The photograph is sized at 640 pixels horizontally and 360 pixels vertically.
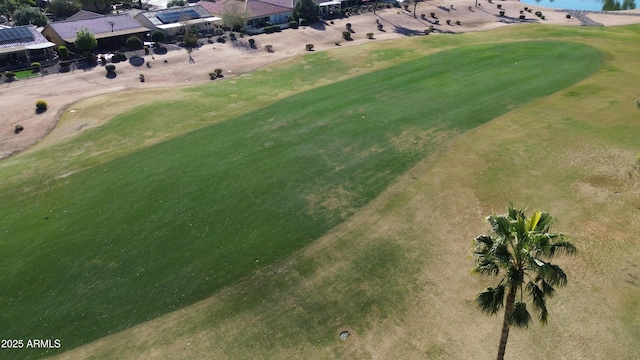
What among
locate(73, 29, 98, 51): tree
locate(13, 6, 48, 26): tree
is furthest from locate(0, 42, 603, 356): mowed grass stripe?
locate(13, 6, 48, 26): tree

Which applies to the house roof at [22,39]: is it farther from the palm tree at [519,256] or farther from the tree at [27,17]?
the palm tree at [519,256]

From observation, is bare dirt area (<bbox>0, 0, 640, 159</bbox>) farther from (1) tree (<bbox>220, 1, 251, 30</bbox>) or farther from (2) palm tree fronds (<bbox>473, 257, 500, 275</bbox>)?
(2) palm tree fronds (<bbox>473, 257, 500, 275</bbox>)

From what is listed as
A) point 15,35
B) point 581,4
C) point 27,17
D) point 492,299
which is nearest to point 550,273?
point 492,299

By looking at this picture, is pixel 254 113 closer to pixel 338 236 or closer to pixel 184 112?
pixel 184 112

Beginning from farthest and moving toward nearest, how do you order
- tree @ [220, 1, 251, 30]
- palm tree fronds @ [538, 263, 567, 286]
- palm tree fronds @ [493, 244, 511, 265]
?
tree @ [220, 1, 251, 30] → palm tree fronds @ [493, 244, 511, 265] → palm tree fronds @ [538, 263, 567, 286]

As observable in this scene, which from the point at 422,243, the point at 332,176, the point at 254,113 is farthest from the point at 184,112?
the point at 422,243

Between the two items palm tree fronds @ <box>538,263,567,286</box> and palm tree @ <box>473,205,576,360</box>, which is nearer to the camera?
palm tree fronds @ <box>538,263,567,286</box>

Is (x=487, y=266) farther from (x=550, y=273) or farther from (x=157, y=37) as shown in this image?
(x=157, y=37)
